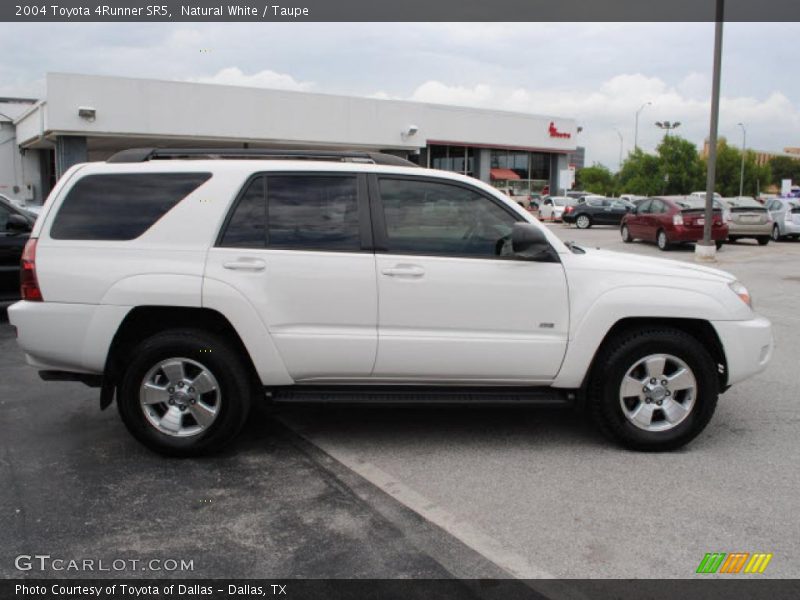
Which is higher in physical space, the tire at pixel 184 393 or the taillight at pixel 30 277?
the taillight at pixel 30 277

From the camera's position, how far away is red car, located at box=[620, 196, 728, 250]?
2019 cm

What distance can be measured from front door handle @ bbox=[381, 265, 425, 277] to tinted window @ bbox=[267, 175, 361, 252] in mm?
246

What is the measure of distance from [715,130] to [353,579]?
17386 mm

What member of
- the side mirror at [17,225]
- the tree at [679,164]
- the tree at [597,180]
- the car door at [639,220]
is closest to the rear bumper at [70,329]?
the side mirror at [17,225]

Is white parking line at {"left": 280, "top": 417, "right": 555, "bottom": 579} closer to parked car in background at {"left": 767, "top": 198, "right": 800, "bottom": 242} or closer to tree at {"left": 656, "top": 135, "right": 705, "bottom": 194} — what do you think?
parked car in background at {"left": 767, "top": 198, "right": 800, "bottom": 242}

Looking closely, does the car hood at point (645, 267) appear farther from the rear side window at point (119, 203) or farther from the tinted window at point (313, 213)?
the rear side window at point (119, 203)

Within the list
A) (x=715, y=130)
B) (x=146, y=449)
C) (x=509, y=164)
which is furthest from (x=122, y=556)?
(x=509, y=164)

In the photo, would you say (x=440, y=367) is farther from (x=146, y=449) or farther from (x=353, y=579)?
(x=146, y=449)

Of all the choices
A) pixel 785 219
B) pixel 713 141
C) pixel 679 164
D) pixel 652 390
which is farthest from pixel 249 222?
pixel 679 164

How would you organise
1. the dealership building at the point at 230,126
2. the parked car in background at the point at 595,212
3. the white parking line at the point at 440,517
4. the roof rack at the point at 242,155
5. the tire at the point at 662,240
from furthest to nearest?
the parked car in background at the point at 595,212
the dealership building at the point at 230,126
the tire at the point at 662,240
the roof rack at the point at 242,155
the white parking line at the point at 440,517

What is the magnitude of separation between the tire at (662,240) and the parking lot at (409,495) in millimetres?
15781

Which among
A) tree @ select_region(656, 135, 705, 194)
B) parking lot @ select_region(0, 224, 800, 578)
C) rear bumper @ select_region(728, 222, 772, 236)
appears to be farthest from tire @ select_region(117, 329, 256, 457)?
tree @ select_region(656, 135, 705, 194)

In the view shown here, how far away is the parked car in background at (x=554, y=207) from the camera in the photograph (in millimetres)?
39250

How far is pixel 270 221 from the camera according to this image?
4.75 meters
